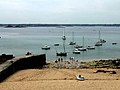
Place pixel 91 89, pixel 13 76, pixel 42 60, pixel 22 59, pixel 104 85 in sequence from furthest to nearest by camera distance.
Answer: pixel 42 60 < pixel 22 59 < pixel 13 76 < pixel 104 85 < pixel 91 89

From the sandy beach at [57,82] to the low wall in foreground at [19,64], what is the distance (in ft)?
1.98

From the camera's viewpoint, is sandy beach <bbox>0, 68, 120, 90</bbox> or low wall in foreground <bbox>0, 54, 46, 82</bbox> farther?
low wall in foreground <bbox>0, 54, 46, 82</bbox>

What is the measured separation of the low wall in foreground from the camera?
30205 millimetres

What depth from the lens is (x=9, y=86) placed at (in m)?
25.8

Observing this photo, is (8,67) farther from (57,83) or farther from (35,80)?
(57,83)

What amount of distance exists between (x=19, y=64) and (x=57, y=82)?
1044 centimetres

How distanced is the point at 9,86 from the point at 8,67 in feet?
19.7

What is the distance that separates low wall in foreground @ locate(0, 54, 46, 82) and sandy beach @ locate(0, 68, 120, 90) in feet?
1.98

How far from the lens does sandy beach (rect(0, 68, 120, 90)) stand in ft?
83.3

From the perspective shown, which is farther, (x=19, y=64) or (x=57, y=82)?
(x=19, y=64)

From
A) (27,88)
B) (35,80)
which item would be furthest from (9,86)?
(35,80)

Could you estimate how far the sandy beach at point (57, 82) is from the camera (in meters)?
25.4

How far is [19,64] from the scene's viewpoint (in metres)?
37.0

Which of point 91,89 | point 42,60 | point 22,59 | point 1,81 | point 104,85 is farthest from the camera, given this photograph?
point 42,60
